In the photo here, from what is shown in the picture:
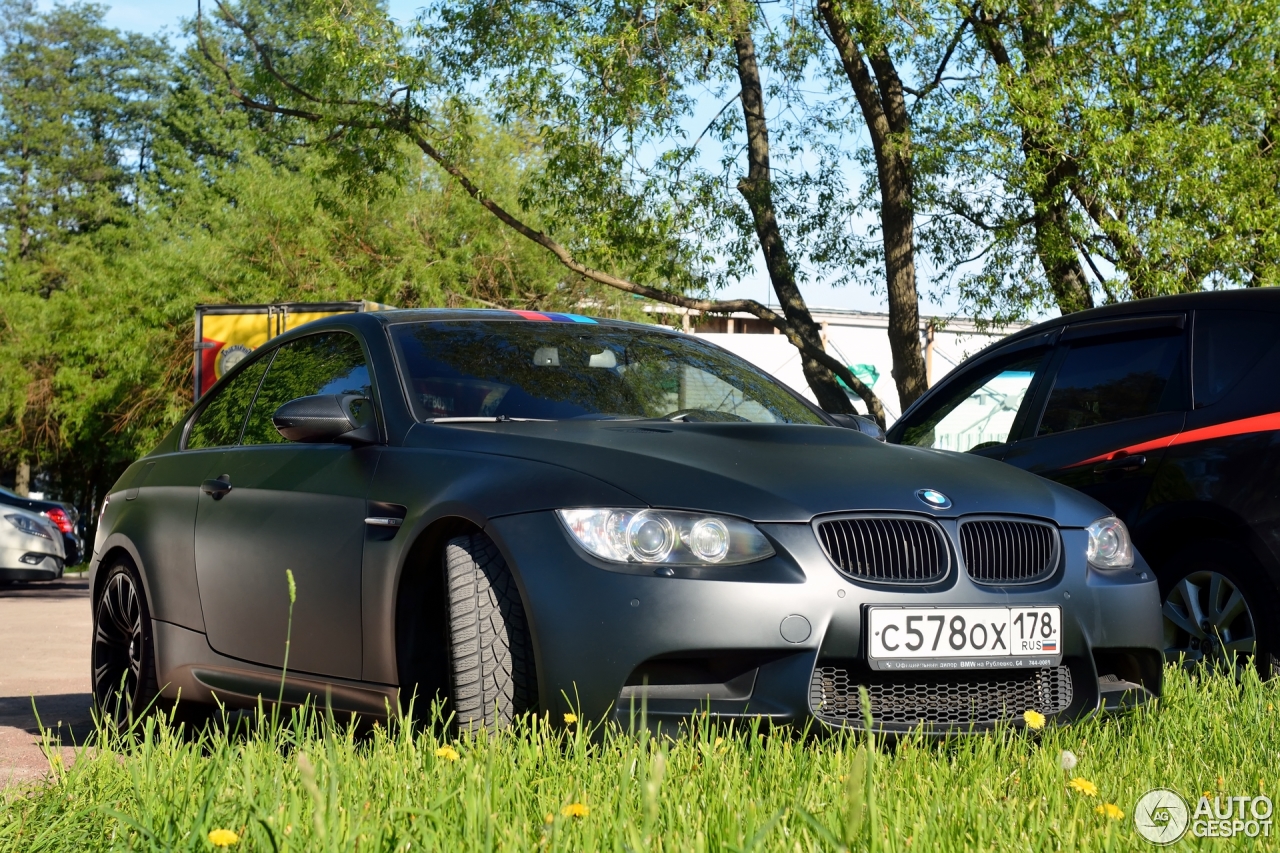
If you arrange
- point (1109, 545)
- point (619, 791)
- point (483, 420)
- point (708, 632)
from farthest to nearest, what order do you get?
point (483, 420), point (1109, 545), point (708, 632), point (619, 791)

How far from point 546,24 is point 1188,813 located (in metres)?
14.9

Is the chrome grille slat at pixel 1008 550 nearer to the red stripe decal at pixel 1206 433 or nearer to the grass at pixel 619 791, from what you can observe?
the grass at pixel 619 791

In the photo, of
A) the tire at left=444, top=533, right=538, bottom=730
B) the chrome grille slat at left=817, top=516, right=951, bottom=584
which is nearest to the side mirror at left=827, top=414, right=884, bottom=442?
the chrome grille slat at left=817, top=516, right=951, bottom=584

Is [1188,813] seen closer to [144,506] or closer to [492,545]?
[492,545]

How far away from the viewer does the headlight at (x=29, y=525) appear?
1723cm

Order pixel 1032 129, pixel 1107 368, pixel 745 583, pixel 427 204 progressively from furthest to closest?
1. pixel 427 204
2. pixel 1032 129
3. pixel 1107 368
4. pixel 745 583

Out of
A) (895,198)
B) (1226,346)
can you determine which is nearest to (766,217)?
(895,198)

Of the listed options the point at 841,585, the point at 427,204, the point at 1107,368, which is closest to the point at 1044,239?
the point at 1107,368

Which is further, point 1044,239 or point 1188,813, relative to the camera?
point 1044,239

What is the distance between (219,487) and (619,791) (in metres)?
2.84

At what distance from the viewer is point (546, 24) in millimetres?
16688

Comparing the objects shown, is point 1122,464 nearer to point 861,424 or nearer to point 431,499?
point 861,424

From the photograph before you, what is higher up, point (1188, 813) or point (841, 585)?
point (841, 585)

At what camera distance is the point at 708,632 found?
3467mm
